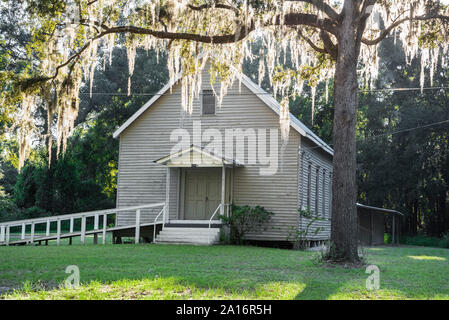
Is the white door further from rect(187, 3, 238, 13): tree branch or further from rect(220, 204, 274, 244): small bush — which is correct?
rect(187, 3, 238, 13): tree branch

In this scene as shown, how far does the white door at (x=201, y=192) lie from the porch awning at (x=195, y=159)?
1535 mm

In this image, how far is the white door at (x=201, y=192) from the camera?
63.8 ft

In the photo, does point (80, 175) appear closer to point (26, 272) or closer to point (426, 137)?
point (426, 137)

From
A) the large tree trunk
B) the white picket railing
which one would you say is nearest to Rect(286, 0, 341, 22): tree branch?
the large tree trunk

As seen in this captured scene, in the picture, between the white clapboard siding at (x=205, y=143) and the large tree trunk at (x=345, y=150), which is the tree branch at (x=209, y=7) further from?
the white clapboard siding at (x=205, y=143)

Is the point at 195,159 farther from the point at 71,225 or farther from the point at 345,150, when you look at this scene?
the point at 345,150

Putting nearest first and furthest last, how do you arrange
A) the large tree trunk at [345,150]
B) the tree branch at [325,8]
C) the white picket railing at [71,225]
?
the large tree trunk at [345,150] → the tree branch at [325,8] → the white picket railing at [71,225]

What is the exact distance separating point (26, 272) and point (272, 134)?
1206 cm

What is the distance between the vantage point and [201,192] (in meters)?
19.6

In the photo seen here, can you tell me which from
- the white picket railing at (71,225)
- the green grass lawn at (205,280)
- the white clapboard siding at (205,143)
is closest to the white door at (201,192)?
the white clapboard siding at (205,143)

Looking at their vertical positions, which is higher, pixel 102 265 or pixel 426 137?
pixel 426 137

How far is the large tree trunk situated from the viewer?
10.5 m

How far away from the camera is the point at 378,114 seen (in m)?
35.9
